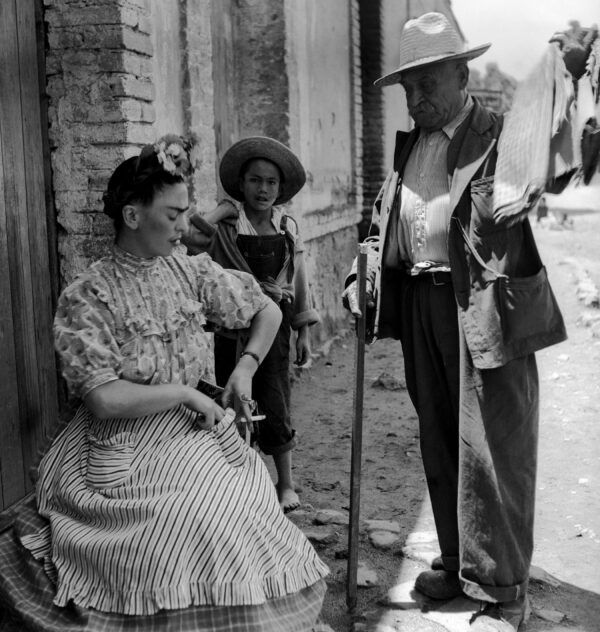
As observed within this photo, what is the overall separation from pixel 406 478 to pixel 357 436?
186 cm

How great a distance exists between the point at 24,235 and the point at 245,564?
1.96m

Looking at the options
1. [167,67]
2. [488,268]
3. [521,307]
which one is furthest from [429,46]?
[167,67]

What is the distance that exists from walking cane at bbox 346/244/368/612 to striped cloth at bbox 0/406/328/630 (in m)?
0.54

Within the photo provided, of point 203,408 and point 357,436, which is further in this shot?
point 357,436

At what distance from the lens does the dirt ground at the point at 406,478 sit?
3514 mm

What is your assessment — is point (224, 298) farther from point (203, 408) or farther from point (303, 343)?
point (303, 343)

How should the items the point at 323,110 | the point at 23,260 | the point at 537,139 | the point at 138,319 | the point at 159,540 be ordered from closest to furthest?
the point at 159,540, the point at 537,139, the point at 138,319, the point at 23,260, the point at 323,110

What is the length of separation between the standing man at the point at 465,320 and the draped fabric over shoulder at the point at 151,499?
2.50 ft

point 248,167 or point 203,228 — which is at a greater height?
point 248,167

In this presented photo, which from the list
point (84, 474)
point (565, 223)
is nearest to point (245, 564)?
point (84, 474)

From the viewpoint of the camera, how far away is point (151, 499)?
266 cm

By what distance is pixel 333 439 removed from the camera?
5953 mm

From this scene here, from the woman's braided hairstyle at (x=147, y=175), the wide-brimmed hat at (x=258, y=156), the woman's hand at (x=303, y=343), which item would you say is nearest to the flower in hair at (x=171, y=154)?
the woman's braided hairstyle at (x=147, y=175)

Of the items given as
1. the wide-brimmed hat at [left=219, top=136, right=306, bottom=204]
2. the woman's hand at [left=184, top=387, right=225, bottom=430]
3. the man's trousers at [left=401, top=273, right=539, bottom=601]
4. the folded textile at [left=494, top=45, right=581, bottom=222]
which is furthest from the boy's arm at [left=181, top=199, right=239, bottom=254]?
the folded textile at [left=494, top=45, right=581, bottom=222]
